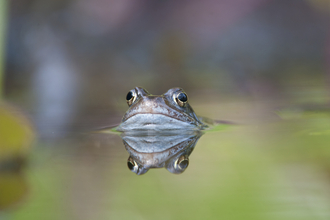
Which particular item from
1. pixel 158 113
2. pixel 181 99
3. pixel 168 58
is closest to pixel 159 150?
pixel 158 113

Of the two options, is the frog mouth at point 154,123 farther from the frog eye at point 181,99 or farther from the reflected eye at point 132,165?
the reflected eye at point 132,165

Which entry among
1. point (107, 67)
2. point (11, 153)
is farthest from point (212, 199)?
point (107, 67)

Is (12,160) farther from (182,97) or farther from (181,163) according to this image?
(182,97)

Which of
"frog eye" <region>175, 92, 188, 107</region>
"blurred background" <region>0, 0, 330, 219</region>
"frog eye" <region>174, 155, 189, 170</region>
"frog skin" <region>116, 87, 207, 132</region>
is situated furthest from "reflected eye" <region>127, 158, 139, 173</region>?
"blurred background" <region>0, 0, 330, 219</region>

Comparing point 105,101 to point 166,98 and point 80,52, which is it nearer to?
point 80,52

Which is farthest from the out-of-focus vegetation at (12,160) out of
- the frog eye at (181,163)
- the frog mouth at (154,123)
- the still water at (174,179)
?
the frog mouth at (154,123)

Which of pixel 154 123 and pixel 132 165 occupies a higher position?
pixel 154 123
